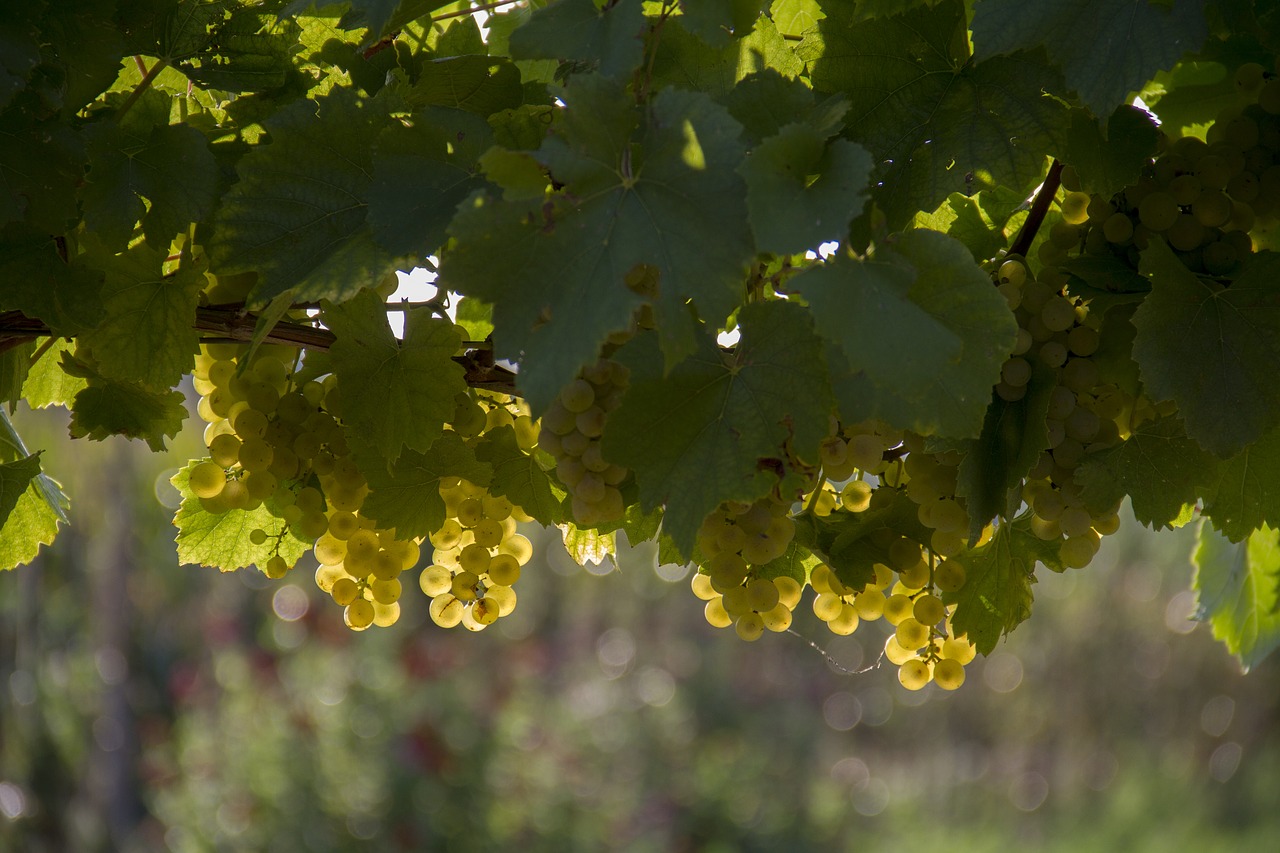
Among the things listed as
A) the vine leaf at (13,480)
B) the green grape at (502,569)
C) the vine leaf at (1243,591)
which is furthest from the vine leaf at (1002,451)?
the vine leaf at (13,480)

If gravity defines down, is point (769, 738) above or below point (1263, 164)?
below

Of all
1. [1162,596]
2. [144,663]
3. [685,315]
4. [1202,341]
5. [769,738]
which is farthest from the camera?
[1162,596]

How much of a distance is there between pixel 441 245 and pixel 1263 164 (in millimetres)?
490

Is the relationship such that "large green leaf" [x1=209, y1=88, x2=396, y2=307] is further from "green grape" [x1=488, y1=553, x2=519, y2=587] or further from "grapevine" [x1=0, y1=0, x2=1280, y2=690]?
"green grape" [x1=488, y1=553, x2=519, y2=587]

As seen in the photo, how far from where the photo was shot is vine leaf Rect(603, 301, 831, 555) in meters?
Result: 0.52

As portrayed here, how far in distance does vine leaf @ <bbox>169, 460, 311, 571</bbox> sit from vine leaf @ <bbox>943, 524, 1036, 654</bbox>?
46 centimetres

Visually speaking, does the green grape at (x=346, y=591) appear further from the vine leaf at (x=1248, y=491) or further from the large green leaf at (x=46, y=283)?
the vine leaf at (x=1248, y=491)

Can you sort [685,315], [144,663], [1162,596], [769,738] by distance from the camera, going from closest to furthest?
[685,315] → [144,663] → [769,738] → [1162,596]

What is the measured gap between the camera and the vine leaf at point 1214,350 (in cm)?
57

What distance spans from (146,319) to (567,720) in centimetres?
444

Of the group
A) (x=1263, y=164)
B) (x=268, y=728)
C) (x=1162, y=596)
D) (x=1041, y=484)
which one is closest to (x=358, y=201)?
(x=1041, y=484)

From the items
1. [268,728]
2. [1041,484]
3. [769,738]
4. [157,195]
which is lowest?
[769,738]

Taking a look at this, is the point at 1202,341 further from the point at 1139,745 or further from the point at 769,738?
the point at 1139,745

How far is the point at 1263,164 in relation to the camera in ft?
2.14
